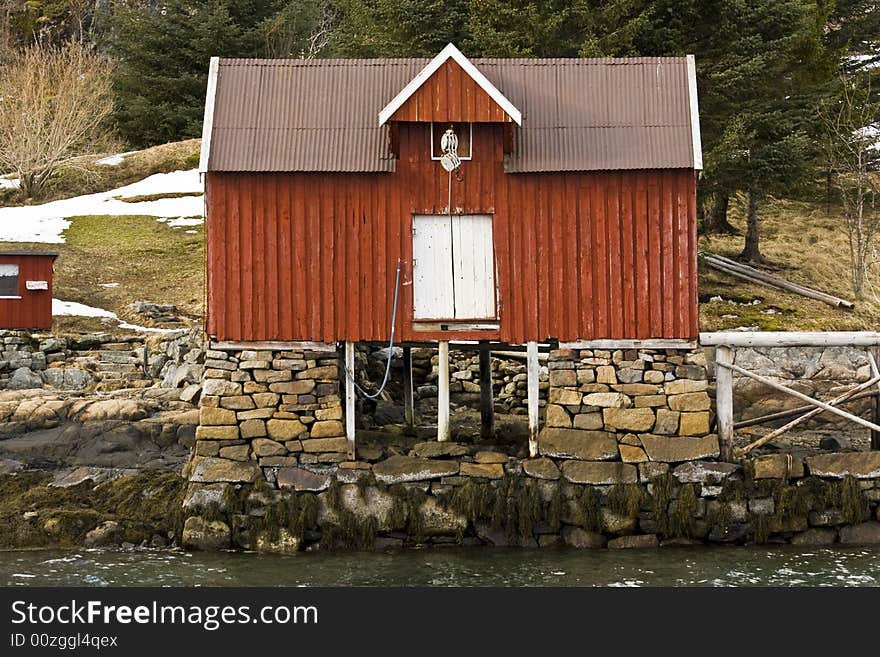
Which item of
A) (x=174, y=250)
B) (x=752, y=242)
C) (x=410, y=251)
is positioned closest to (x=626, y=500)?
(x=410, y=251)

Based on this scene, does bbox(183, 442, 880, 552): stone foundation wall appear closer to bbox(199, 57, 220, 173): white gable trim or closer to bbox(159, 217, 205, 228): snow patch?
bbox(199, 57, 220, 173): white gable trim

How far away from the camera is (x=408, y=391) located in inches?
930

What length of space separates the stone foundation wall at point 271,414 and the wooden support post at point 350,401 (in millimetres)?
94

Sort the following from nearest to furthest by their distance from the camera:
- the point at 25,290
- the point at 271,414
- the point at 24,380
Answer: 1. the point at 271,414
2. the point at 24,380
3. the point at 25,290

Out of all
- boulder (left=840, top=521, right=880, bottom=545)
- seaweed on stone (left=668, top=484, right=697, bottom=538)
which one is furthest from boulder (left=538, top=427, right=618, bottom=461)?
boulder (left=840, top=521, right=880, bottom=545)

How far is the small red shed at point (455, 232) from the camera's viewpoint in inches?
759

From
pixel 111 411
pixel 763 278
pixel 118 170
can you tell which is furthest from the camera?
pixel 118 170

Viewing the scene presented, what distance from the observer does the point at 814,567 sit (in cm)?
1719

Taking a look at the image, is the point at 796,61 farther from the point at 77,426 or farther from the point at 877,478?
the point at 77,426

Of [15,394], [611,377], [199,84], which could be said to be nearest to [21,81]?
[199,84]

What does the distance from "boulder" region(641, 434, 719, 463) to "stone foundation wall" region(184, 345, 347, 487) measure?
14.0 feet

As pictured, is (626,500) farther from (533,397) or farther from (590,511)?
(533,397)

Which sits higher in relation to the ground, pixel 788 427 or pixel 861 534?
pixel 788 427

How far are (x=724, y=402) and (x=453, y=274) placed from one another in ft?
14.0
